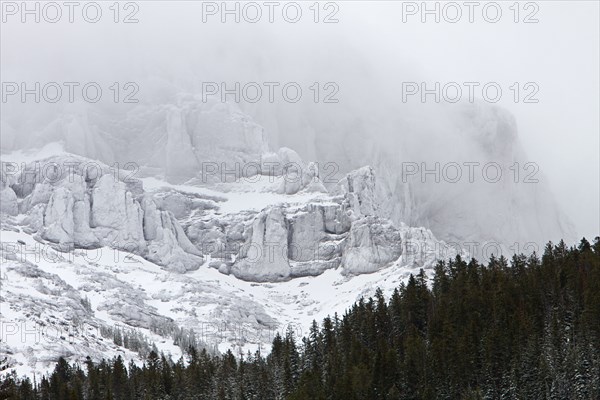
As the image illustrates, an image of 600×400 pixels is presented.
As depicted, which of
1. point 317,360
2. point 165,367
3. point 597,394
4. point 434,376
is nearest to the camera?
point 597,394

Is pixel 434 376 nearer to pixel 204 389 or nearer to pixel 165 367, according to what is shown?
pixel 204 389

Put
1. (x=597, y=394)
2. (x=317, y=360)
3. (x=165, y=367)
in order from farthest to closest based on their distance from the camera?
(x=165, y=367)
(x=317, y=360)
(x=597, y=394)

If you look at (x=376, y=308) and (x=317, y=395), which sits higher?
(x=376, y=308)

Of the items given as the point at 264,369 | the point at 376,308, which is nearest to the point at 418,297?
the point at 376,308

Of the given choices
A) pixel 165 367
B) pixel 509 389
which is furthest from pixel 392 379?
pixel 165 367

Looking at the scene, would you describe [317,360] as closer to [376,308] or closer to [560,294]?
[376,308]

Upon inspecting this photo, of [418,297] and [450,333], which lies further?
[418,297]
